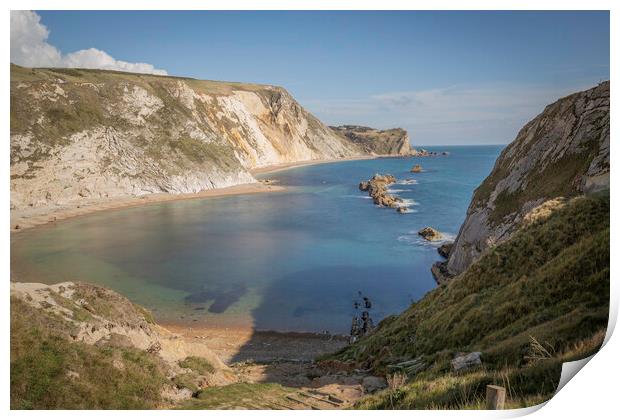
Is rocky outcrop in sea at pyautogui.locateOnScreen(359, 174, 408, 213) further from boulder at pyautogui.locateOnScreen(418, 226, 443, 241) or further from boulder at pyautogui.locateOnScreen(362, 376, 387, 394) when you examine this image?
boulder at pyautogui.locateOnScreen(362, 376, 387, 394)

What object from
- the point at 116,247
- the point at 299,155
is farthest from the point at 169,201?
the point at 299,155

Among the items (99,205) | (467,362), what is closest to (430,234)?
(467,362)

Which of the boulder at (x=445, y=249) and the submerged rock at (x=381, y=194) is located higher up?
the submerged rock at (x=381, y=194)

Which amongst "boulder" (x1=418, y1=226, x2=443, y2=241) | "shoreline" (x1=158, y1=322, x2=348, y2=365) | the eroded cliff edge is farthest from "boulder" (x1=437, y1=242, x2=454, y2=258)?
the eroded cliff edge

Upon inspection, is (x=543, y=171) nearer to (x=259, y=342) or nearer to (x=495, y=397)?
(x=259, y=342)

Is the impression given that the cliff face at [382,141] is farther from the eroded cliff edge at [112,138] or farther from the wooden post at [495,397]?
the wooden post at [495,397]

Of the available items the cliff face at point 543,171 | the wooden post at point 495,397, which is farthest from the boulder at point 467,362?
the cliff face at point 543,171
